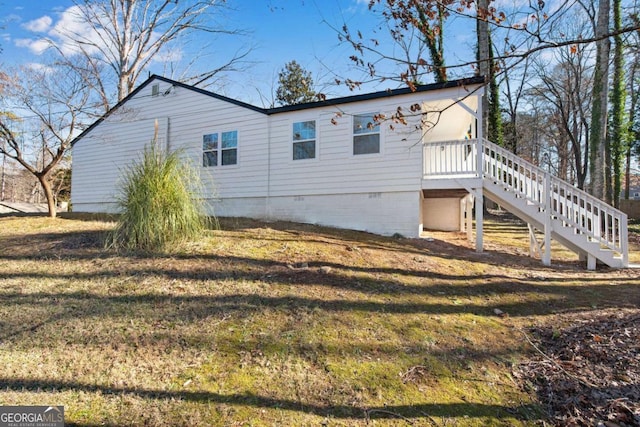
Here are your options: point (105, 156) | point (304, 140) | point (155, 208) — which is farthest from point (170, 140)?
point (155, 208)

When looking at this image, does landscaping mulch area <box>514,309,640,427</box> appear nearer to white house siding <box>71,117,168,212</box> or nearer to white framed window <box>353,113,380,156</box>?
white framed window <box>353,113,380,156</box>

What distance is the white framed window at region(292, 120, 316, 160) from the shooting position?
9.94 m

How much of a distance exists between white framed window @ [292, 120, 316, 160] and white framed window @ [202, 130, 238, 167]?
6.75ft

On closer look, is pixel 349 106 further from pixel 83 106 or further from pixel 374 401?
pixel 374 401

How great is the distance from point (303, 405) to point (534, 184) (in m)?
7.03

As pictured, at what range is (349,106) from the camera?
30.8ft

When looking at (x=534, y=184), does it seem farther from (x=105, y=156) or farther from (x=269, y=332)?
(x=105, y=156)

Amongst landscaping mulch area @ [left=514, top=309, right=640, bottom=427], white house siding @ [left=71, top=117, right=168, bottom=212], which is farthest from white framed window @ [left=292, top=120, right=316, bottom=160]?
landscaping mulch area @ [left=514, top=309, right=640, bottom=427]

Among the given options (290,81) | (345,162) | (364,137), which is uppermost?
(290,81)

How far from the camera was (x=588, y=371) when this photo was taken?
9.86 feet

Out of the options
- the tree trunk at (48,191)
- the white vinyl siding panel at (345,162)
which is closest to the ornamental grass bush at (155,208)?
the white vinyl siding panel at (345,162)

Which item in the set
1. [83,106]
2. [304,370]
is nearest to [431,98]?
[304,370]

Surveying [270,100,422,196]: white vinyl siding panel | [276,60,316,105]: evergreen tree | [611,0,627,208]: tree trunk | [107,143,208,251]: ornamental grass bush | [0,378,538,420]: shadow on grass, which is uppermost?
[276,60,316,105]: evergreen tree

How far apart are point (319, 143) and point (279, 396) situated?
7870mm
